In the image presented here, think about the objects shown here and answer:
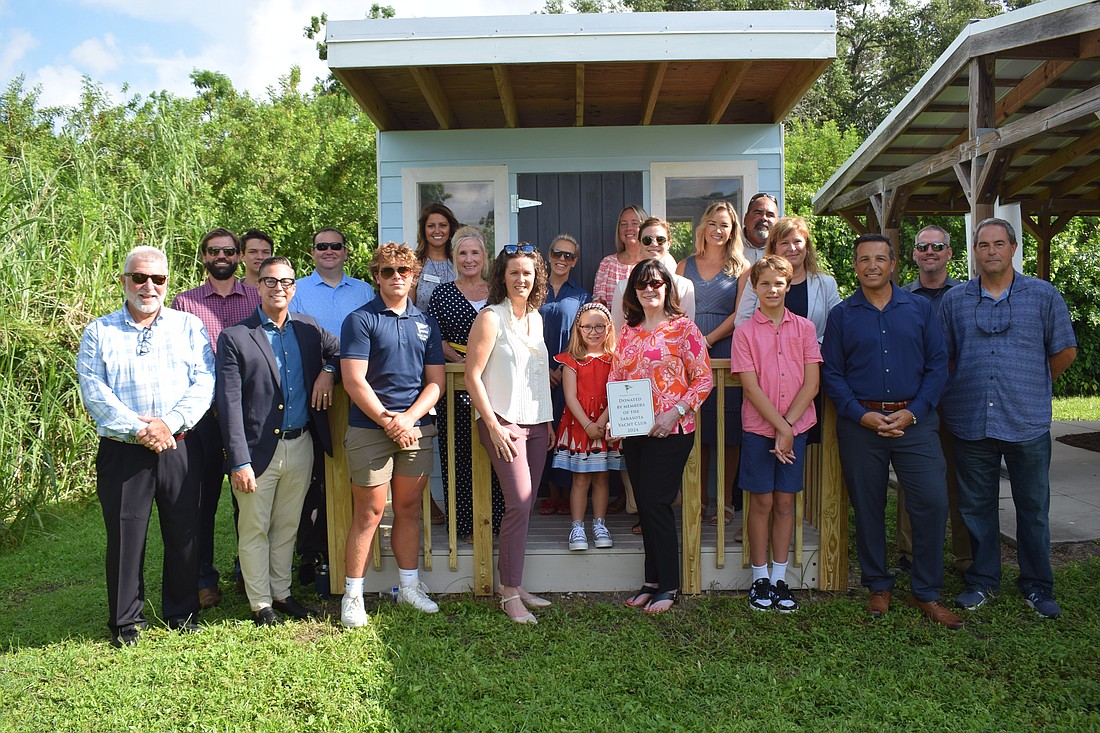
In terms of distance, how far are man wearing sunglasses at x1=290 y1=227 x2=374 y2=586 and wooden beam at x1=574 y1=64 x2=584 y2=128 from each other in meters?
1.82

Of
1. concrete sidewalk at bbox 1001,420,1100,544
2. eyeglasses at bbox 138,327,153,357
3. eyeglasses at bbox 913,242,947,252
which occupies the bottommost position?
concrete sidewalk at bbox 1001,420,1100,544

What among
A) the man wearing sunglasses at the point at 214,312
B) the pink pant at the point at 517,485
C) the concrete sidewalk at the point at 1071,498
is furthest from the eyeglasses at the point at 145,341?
the concrete sidewalk at the point at 1071,498

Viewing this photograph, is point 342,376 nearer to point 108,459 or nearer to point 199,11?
point 108,459

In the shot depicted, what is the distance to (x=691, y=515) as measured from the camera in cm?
413

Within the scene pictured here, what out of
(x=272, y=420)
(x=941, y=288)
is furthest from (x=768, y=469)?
(x=272, y=420)

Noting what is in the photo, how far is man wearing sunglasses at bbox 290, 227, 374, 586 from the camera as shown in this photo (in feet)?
14.7

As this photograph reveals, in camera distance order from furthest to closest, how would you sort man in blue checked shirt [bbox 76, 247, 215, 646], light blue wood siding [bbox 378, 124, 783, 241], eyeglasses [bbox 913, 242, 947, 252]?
light blue wood siding [bbox 378, 124, 783, 241], eyeglasses [bbox 913, 242, 947, 252], man in blue checked shirt [bbox 76, 247, 215, 646]

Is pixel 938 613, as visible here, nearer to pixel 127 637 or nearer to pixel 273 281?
pixel 273 281

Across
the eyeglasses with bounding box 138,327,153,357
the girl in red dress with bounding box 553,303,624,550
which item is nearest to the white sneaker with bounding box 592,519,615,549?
the girl in red dress with bounding box 553,303,624,550

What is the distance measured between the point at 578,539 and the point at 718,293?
159 cm

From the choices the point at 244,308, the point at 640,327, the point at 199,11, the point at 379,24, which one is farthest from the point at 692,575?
the point at 199,11

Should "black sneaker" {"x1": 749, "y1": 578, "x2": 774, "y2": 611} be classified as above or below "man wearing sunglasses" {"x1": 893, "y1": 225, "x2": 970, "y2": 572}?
below

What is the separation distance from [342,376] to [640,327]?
147 cm

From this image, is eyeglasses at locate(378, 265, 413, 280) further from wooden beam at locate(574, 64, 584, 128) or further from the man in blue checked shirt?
wooden beam at locate(574, 64, 584, 128)
